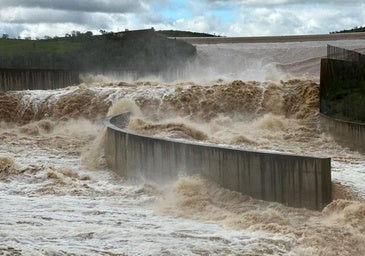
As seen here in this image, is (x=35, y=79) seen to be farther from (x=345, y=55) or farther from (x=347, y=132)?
(x=347, y=132)

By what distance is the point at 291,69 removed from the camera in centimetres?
3403

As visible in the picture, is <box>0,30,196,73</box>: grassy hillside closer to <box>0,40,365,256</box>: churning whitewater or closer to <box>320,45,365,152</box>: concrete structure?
<box>0,40,365,256</box>: churning whitewater

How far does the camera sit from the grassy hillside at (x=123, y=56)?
37.3 meters

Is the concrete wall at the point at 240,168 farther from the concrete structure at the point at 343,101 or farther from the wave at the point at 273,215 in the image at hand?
the concrete structure at the point at 343,101

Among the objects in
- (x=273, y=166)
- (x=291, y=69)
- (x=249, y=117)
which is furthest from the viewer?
(x=291, y=69)

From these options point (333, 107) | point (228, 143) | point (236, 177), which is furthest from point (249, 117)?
point (236, 177)

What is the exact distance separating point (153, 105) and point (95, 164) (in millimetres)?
8081

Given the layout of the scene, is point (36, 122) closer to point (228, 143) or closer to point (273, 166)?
point (228, 143)

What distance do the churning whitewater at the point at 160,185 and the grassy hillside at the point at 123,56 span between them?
36.4 feet

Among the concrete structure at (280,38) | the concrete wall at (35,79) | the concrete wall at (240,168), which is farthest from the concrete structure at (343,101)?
the concrete structure at (280,38)

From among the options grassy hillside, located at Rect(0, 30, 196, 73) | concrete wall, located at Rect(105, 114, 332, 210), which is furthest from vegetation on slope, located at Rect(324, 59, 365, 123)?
grassy hillside, located at Rect(0, 30, 196, 73)

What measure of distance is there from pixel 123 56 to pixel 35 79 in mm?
9941

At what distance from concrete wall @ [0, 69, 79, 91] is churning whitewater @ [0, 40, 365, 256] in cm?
199

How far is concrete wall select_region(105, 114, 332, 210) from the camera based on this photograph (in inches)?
382
